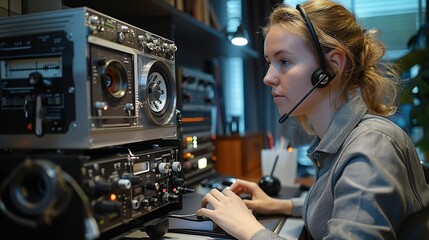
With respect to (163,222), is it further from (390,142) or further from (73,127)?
(390,142)

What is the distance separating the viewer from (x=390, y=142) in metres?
0.85

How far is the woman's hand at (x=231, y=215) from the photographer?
0.90 m

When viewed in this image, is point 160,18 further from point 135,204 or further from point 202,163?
point 135,204

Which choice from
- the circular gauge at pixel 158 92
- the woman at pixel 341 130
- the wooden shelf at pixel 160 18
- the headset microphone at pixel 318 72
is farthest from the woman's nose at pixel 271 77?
the wooden shelf at pixel 160 18

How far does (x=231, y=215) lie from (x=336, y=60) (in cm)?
51

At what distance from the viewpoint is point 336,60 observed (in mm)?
1022

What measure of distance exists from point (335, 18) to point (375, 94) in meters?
0.26

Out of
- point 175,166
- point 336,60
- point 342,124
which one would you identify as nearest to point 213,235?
point 175,166

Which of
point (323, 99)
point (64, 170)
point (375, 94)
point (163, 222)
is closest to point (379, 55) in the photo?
point (375, 94)

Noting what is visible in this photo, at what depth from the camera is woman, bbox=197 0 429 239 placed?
2.56 ft

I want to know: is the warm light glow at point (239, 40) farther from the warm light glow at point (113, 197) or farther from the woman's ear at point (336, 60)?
the warm light glow at point (113, 197)

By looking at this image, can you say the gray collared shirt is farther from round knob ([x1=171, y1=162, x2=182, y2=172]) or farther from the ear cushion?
round knob ([x1=171, y1=162, x2=182, y2=172])

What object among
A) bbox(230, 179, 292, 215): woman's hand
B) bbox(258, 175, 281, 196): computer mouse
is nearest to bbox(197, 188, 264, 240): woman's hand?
bbox(230, 179, 292, 215): woman's hand

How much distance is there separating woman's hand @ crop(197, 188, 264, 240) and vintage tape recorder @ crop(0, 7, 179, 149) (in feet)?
0.95
